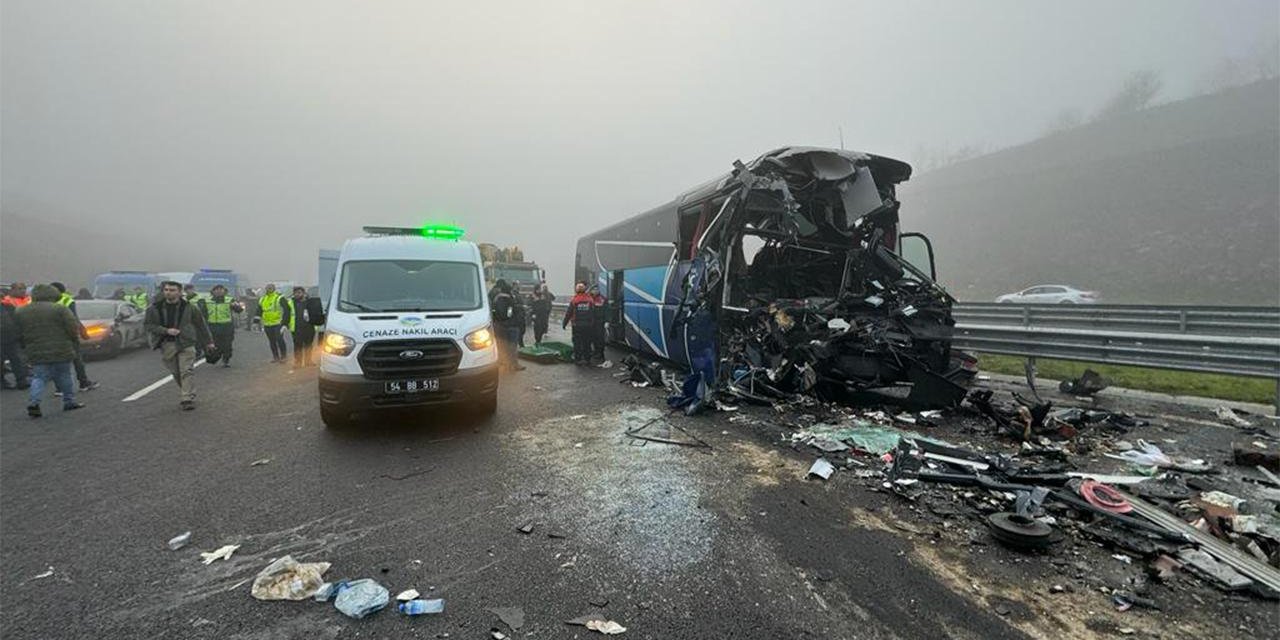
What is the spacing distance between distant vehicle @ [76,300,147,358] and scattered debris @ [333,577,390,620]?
44.7ft

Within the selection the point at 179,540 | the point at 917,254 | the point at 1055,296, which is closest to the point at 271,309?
the point at 179,540

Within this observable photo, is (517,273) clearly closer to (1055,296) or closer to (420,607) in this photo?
(420,607)

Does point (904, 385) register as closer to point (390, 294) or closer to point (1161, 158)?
point (390, 294)

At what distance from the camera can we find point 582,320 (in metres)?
11.3

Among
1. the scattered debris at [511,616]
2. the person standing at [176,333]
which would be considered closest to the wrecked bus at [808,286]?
the scattered debris at [511,616]

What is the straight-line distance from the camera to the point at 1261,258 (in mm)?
24844

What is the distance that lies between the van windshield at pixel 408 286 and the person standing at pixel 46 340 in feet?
14.6

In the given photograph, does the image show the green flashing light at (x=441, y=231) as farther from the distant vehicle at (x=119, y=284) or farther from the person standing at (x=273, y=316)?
the distant vehicle at (x=119, y=284)

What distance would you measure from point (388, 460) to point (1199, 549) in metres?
6.16

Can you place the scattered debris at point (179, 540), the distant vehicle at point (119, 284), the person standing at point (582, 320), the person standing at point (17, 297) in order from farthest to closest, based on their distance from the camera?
1. the distant vehicle at point (119, 284)
2. the person standing at point (582, 320)
3. the person standing at point (17, 297)
4. the scattered debris at point (179, 540)

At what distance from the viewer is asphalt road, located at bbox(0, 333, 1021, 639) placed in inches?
107

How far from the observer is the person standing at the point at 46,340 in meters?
7.33

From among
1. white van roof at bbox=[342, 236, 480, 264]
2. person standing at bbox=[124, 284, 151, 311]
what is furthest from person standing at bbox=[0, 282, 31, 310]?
person standing at bbox=[124, 284, 151, 311]

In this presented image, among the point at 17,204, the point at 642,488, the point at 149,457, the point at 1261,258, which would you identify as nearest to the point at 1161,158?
the point at 1261,258
